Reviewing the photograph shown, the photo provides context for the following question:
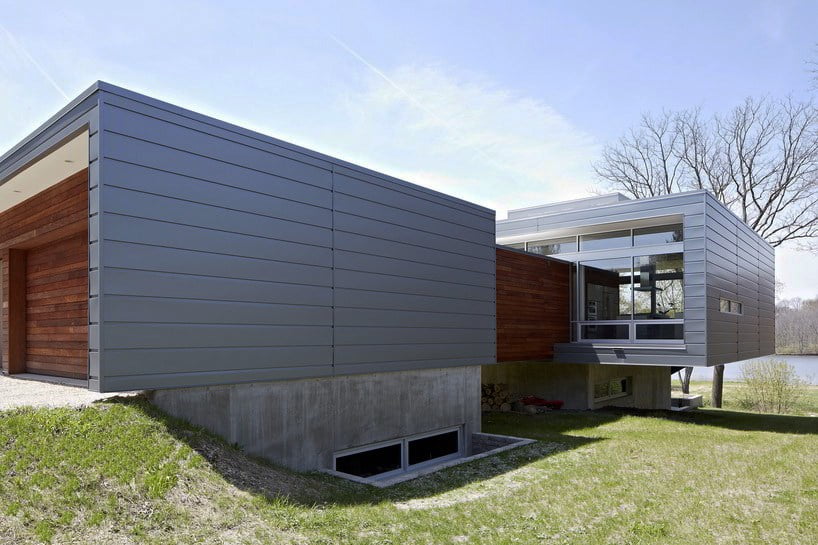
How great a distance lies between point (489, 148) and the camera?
61.0ft

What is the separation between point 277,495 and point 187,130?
430 centimetres

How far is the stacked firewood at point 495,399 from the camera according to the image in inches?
635

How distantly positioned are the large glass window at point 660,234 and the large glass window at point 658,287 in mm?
364

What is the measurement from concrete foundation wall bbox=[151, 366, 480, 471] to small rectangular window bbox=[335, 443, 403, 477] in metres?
0.26

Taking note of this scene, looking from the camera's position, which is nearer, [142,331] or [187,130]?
[142,331]

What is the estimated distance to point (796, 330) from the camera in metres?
51.8

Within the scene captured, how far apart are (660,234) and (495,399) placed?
19.9 ft

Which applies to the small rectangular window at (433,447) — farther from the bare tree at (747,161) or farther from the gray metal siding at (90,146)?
the bare tree at (747,161)

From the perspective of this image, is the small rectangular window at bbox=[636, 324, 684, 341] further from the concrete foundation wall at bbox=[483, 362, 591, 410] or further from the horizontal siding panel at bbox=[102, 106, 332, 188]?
the horizontal siding panel at bbox=[102, 106, 332, 188]

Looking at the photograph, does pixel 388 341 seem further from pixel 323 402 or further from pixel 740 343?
pixel 740 343

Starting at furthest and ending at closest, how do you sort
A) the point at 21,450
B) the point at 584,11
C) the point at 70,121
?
the point at 584,11 → the point at 70,121 → the point at 21,450

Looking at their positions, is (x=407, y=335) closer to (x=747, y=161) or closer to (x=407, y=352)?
(x=407, y=352)

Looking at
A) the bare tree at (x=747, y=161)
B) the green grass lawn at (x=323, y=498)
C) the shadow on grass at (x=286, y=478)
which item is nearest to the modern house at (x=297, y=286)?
the shadow on grass at (x=286, y=478)

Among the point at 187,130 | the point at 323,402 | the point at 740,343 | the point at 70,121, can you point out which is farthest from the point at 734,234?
the point at 70,121
